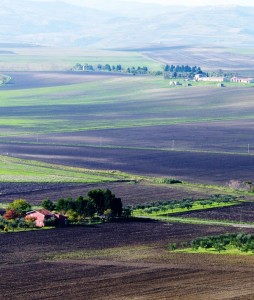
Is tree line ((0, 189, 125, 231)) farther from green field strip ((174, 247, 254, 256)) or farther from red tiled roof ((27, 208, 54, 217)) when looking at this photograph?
green field strip ((174, 247, 254, 256))

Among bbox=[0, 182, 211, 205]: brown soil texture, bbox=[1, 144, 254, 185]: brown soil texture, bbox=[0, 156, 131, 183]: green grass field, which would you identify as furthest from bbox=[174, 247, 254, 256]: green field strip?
bbox=[0, 156, 131, 183]: green grass field

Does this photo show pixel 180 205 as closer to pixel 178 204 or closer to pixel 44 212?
pixel 178 204

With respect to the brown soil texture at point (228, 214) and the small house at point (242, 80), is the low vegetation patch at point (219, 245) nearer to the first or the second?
the brown soil texture at point (228, 214)

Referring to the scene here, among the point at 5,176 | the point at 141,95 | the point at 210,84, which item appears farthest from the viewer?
the point at 210,84

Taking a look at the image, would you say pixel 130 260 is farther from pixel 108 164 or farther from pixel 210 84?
pixel 210 84

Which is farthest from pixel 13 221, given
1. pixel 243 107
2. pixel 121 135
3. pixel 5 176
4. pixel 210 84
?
pixel 210 84

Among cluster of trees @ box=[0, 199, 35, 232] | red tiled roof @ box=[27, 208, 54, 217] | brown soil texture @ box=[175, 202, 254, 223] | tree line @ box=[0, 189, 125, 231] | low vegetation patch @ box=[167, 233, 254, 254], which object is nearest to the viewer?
low vegetation patch @ box=[167, 233, 254, 254]
